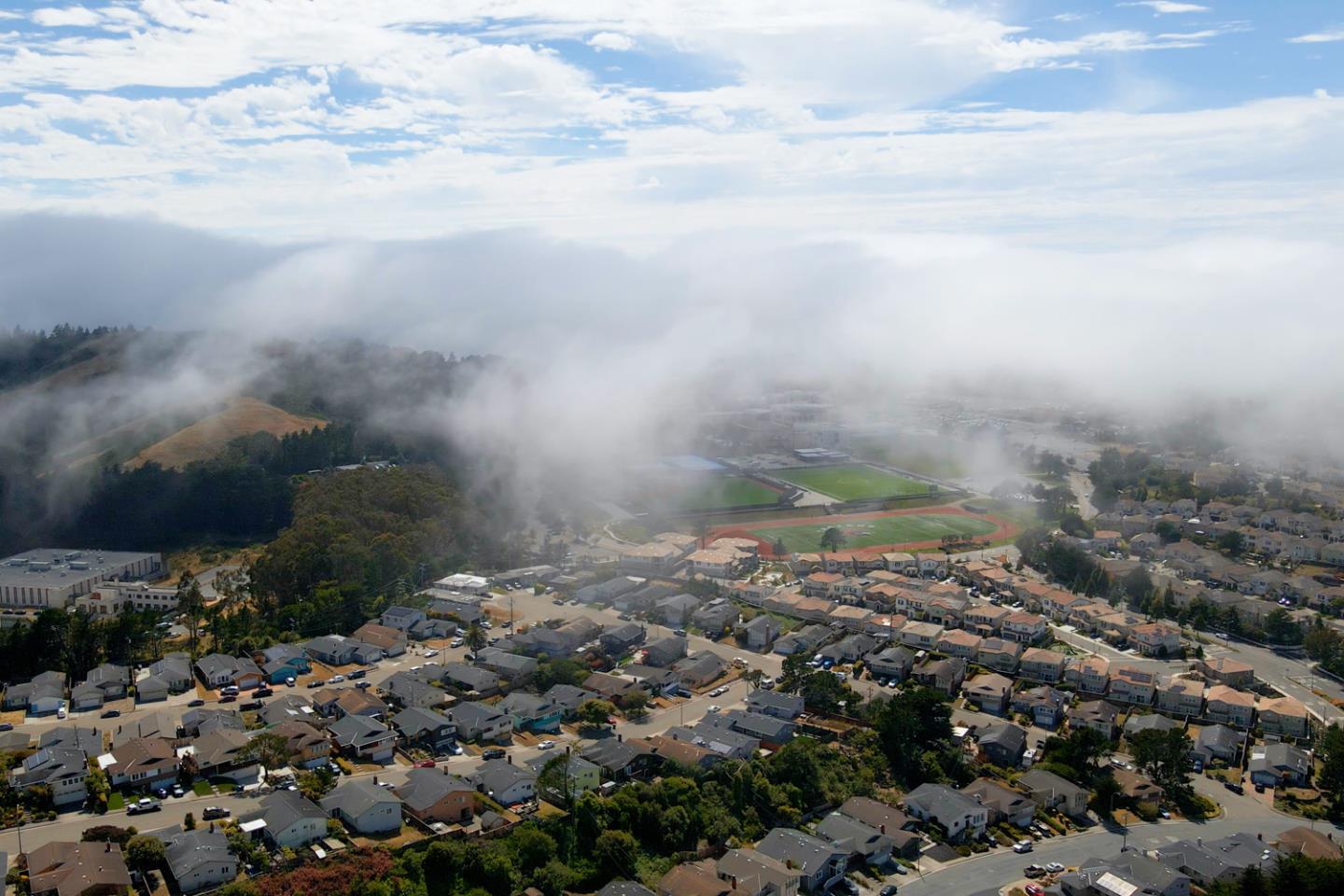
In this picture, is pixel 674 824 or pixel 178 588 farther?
pixel 178 588

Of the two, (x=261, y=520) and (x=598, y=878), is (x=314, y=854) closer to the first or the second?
(x=598, y=878)

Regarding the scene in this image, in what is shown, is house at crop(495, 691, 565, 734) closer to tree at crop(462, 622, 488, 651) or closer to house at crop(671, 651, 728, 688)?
house at crop(671, 651, 728, 688)

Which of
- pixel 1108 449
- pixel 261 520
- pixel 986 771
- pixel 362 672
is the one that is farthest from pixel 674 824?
pixel 1108 449

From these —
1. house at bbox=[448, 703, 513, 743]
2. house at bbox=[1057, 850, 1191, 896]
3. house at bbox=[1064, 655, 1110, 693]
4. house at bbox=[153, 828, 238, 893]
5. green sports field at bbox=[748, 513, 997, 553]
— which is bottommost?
green sports field at bbox=[748, 513, 997, 553]

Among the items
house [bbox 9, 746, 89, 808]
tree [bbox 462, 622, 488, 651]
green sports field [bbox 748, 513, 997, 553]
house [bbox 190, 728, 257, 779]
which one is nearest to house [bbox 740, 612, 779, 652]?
tree [bbox 462, 622, 488, 651]

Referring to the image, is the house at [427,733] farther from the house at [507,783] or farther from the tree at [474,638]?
the tree at [474,638]

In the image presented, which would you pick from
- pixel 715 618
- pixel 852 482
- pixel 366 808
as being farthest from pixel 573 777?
pixel 852 482
